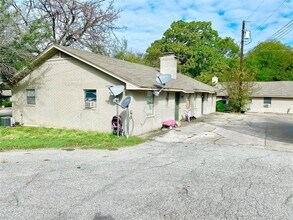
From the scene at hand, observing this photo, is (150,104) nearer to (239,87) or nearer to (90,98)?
(90,98)

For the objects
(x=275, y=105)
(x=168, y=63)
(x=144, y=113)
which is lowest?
(x=144, y=113)

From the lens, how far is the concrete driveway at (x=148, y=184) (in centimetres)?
394

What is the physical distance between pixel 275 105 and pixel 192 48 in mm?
17809

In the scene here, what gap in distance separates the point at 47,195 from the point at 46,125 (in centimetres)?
980

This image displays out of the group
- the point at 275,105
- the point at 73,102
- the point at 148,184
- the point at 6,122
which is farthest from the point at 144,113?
the point at 275,105

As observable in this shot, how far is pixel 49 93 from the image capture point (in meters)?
13.2

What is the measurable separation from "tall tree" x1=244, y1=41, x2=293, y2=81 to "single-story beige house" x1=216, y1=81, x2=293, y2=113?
40.7ft

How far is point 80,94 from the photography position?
1215 cm

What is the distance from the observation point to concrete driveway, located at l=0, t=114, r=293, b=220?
12.9 ft

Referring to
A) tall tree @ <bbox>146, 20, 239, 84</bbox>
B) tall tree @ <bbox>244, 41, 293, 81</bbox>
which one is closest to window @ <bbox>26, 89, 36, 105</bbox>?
tall tree @ <bbox>146, 20, 239, 84</bbox>

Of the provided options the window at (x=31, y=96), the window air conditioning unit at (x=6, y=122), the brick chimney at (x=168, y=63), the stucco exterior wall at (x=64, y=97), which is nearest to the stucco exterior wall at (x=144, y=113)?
the stucco exterior wall at (x=64, y=97)

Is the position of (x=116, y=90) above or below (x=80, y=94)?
above

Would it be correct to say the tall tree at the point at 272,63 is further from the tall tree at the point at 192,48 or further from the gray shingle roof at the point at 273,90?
the gray shingle roof at the point at 273,90

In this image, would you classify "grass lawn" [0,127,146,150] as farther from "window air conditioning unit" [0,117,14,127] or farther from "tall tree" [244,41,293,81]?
"tall tree" [244,41,293,81]
